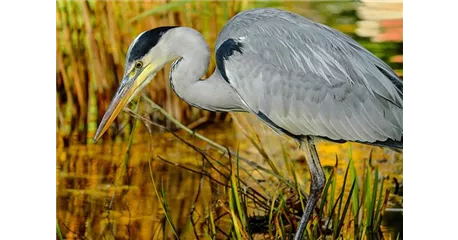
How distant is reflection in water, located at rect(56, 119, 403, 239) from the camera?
3387mm

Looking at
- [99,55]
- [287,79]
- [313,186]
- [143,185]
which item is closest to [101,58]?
[99,55]

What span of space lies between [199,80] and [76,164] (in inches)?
25.1

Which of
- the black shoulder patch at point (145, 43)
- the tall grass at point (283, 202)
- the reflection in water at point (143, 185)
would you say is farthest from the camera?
the reflection in water at point (143, 185)

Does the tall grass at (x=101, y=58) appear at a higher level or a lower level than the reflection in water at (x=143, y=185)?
higher

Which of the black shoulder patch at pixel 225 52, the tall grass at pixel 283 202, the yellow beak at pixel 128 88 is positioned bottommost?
the tall grass at pixel 283 202

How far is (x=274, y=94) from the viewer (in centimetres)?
304

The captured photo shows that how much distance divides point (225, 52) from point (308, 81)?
29 centimetres

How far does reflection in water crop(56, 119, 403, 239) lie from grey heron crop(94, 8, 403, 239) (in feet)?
0.74

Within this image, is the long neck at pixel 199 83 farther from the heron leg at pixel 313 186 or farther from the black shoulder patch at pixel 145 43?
the heron leg at pixel 313 186

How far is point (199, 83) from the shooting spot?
312 centimetres

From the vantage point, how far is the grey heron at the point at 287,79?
306 centimetres

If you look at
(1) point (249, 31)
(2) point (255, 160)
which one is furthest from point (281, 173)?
(1) point (249, 31)

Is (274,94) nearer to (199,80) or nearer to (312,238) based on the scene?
(199,80)

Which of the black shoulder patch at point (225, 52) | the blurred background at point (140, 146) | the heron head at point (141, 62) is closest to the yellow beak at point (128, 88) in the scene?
the heron head at point (141, 62)
